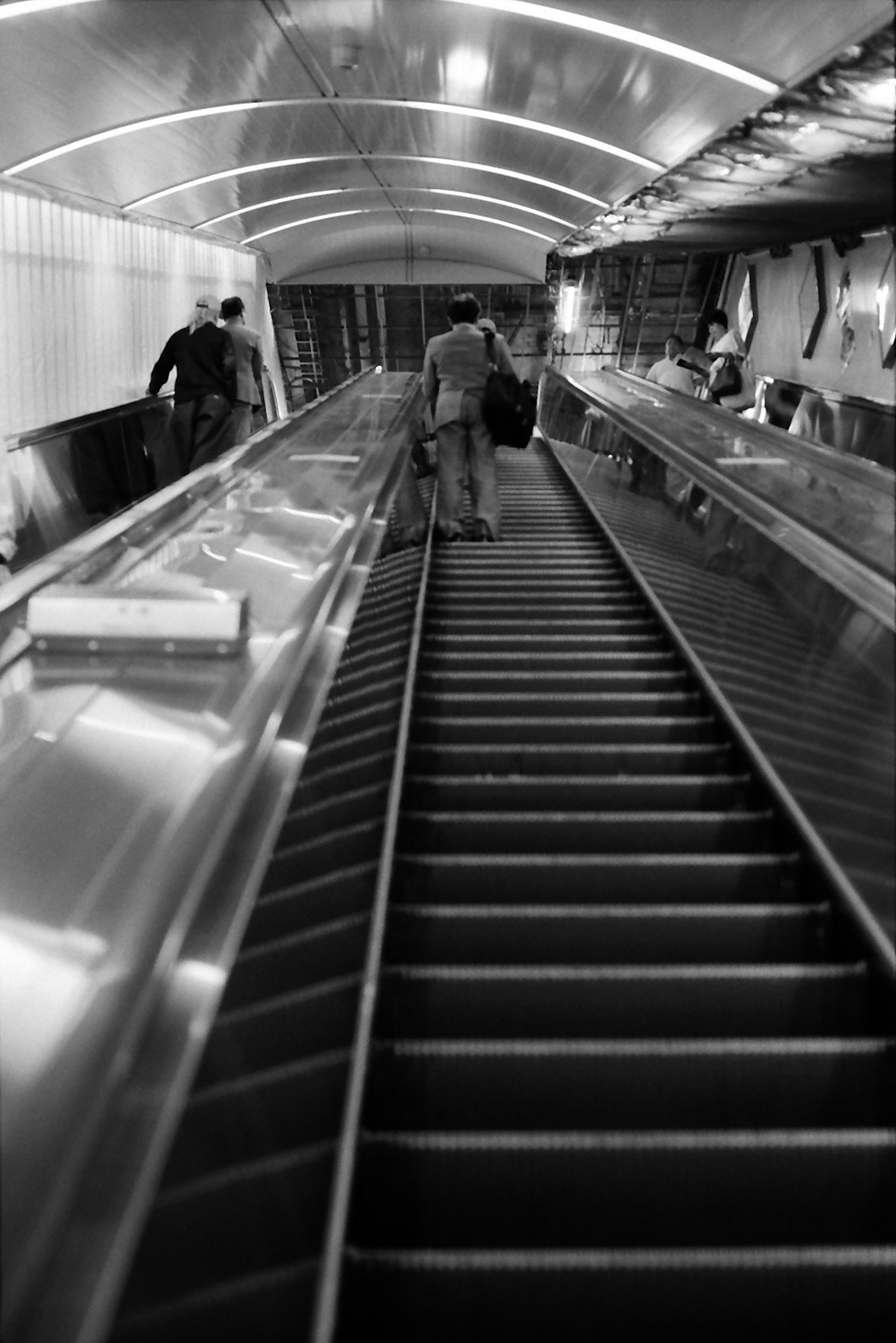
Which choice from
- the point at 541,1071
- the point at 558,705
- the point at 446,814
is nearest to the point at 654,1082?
the point at 541,1071

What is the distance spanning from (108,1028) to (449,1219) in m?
1.23

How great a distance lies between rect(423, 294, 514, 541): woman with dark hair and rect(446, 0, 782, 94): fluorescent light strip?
66.7 inches

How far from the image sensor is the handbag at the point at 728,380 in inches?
466

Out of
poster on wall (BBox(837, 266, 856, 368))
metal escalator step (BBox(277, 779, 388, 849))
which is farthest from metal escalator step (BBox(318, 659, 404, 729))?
poster on wall (BBox(837, 266, 856, 368))

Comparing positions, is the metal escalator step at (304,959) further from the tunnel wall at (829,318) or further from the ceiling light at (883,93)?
the tunnel wall at (829,318)

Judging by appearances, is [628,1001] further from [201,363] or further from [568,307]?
[568,307]

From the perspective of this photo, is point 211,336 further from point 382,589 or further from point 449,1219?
point 449,1219

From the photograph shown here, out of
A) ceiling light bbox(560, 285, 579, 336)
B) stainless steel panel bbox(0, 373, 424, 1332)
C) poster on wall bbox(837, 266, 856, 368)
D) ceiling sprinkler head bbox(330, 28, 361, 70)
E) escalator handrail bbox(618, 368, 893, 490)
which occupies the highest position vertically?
ceiling sprinkler head bbox(330, 28, 361, 70)

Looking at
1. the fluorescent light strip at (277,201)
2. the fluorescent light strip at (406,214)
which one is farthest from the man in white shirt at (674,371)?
the fluorescent light strip at (406,214)

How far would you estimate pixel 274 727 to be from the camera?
283cm

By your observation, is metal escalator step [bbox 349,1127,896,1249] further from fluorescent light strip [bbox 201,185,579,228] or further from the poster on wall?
fluorescent light strip [bbox 201,185,579,228]

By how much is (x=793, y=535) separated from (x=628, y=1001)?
184 centimetres

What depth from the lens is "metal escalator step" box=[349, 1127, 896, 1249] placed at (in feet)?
8.62

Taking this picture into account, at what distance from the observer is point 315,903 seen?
3.78 meters
